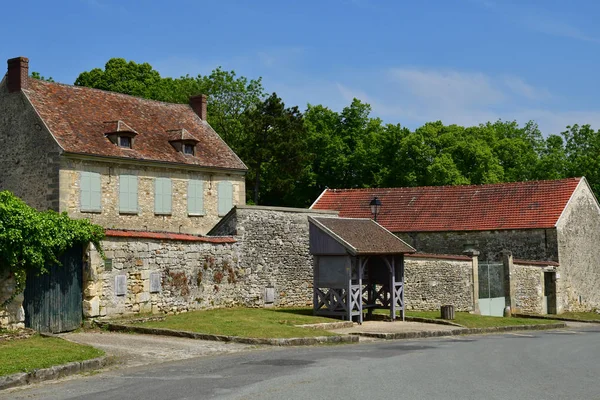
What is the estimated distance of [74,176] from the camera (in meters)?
30.6

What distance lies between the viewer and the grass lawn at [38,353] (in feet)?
41.3

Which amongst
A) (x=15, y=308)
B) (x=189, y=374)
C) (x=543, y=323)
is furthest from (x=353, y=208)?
(x=189, y=374)

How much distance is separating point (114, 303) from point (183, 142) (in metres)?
16.5

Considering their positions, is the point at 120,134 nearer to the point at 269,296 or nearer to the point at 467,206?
the point at 269,296

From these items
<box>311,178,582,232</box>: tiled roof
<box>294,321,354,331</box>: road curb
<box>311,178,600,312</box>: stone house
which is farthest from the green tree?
<box>294,321,354,331</box>: road curb

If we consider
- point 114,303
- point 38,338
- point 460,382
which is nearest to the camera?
point 460,382

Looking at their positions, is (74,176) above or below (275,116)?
below

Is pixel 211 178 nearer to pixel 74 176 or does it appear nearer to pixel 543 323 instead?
pixel 74 176

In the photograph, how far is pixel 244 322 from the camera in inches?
817

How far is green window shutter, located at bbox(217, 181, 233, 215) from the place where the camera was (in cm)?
3650

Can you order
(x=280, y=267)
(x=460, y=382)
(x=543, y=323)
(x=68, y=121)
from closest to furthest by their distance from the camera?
(x=460, y=382), (x=280, y=267), (x=543, y=323), (x=68, y=121)

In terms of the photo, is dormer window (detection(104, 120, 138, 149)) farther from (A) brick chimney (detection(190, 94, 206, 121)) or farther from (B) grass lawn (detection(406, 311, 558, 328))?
(B) grass lawn (detection(406, 311, 558, 328))

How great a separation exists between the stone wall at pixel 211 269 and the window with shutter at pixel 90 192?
7570 millimetres

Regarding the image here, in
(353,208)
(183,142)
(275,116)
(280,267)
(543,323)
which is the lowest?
(543,323)
